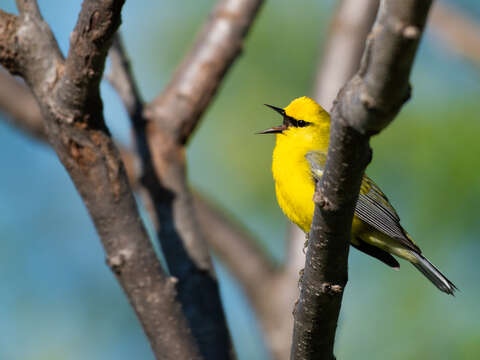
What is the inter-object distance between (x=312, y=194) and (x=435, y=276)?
1023 millimetres

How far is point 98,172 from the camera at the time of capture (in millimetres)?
3268

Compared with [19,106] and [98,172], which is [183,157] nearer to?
[98,172]

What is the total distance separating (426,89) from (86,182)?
7464 mm

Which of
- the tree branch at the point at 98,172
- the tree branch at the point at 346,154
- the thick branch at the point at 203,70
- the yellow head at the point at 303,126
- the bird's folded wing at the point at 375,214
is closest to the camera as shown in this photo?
the tree branch at the point at 346,154

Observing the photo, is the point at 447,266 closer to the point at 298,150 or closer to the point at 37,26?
the point at 298,150

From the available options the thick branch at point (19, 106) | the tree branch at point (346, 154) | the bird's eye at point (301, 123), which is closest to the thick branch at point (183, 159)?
the bird's eye at point (301, 123)

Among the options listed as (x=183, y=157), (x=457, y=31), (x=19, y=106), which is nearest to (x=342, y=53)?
(x=183, y=157)

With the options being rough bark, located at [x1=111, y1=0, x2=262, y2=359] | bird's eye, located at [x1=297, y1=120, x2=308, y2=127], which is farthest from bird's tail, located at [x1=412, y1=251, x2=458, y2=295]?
rough bark, located at [x1=111, y1=0, x2=262, y2=359]

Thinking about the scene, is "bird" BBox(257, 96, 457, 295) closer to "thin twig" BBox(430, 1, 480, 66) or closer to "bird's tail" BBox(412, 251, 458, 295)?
"bird's tail" BBox(412, 251, 458, 295)

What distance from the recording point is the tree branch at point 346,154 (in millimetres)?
1570

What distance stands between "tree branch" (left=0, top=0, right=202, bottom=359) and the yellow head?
62.1 inches

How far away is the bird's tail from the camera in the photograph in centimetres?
397

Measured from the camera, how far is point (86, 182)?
328 centimetres

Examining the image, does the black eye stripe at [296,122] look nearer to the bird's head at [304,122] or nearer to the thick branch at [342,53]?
the bird's head at [304,122]
